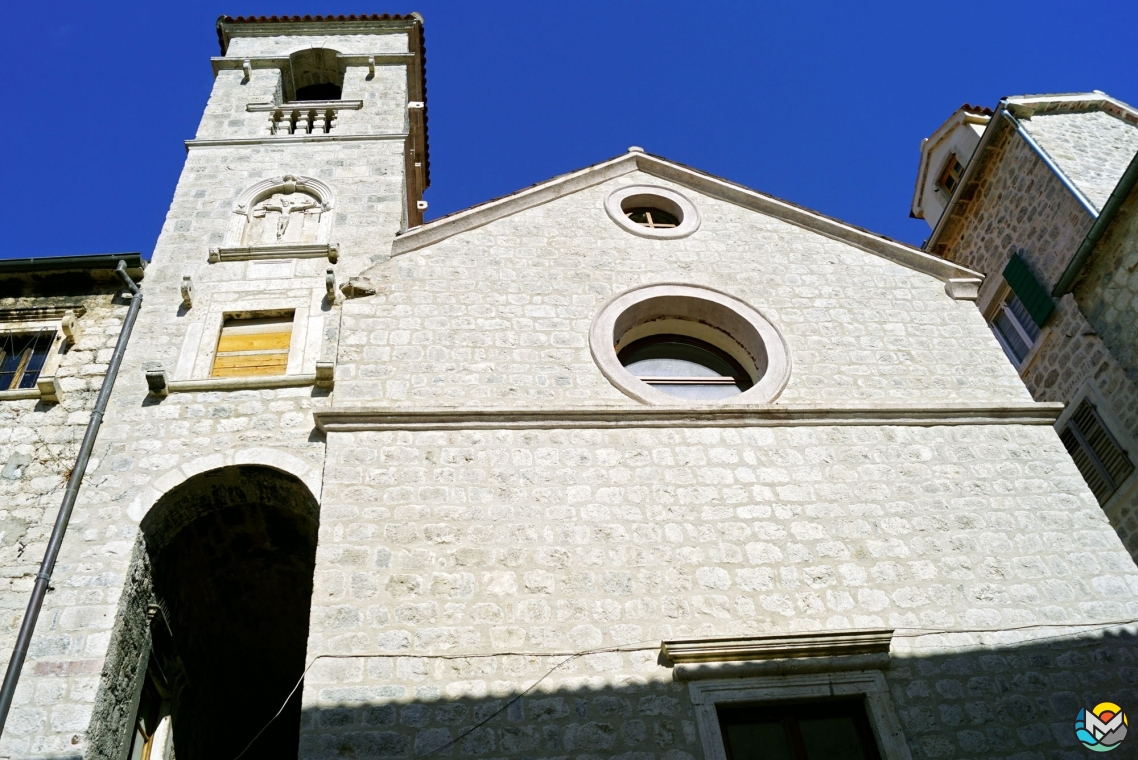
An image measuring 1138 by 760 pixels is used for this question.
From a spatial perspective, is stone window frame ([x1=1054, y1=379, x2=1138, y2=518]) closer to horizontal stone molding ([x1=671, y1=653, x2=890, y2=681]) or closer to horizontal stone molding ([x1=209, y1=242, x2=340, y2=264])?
horizontal stone molding ([x1=671, y1=653, x2=890, y2=681])

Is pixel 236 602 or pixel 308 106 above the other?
pixel 308 106

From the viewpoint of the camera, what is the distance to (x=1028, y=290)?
36.2 ft

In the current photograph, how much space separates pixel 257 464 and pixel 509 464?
6.17 ft

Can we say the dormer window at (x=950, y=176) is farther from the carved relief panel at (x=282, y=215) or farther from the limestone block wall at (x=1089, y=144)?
the carved relief panel at (x=282, y=215)

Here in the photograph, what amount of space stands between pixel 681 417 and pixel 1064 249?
6062mm

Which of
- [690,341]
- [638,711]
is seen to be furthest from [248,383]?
[638,711]

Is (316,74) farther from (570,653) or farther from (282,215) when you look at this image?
(570,653)

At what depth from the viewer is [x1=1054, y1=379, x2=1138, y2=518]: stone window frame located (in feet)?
29.5

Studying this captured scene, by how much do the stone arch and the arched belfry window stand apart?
11.5ft

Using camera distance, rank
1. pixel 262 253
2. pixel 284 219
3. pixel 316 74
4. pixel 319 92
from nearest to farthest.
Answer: pixel 262 253 → pixel 284 219 → pixel 316 74 → pixel 319 92

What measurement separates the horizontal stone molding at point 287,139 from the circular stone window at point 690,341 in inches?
167

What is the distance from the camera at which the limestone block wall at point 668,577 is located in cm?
538

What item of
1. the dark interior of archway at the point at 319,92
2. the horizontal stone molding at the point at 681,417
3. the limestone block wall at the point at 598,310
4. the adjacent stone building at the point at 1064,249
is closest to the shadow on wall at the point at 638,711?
the horizontal stone molding at the point at 681,417

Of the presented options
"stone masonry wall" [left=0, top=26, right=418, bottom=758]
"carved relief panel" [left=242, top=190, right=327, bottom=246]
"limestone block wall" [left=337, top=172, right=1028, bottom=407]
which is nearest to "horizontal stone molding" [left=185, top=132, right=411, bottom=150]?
"stone masonry wall" [left=0, top=26, right=418, bottom=758]
